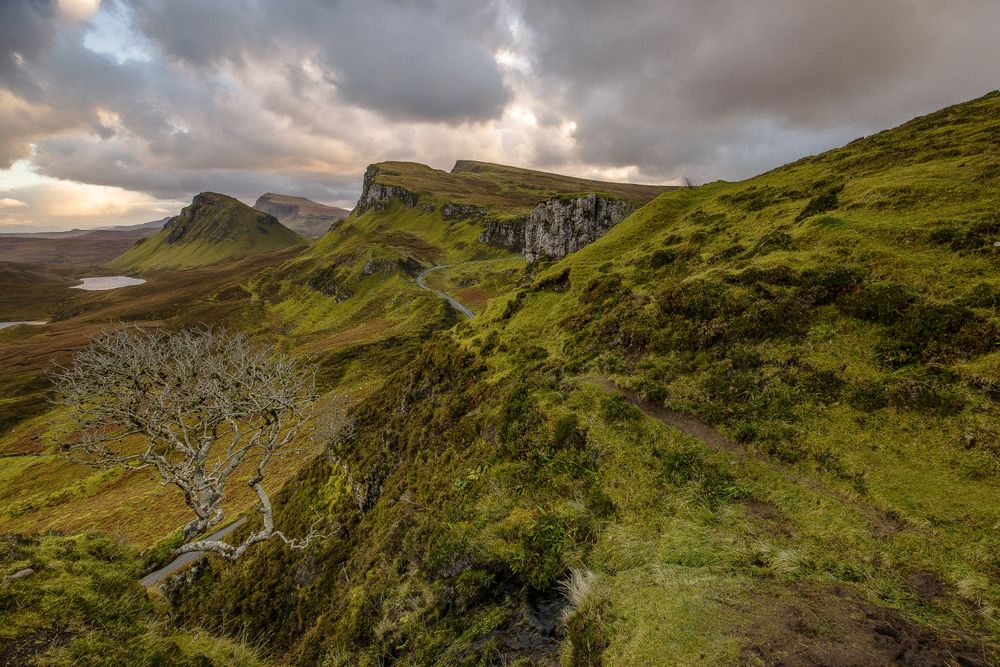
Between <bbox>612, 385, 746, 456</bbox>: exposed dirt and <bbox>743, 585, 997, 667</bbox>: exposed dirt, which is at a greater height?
<bbox>612, 385, 746, 456</bbox>: exposed dirt

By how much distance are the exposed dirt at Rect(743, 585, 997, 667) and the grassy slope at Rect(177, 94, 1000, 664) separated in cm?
4

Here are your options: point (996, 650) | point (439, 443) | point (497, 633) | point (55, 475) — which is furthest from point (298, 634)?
point (55, 475)

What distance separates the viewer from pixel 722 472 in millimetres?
12156

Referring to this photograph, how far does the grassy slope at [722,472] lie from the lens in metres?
7.99

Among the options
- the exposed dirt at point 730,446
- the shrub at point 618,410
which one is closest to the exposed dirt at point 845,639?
the exposed dirt at point 730,446

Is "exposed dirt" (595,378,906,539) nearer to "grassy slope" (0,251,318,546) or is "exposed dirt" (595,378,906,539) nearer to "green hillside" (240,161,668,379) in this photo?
"grassy slope" (0,251,318,546)

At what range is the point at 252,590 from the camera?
22.6 meters

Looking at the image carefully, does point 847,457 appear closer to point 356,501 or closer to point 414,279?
point 356,501

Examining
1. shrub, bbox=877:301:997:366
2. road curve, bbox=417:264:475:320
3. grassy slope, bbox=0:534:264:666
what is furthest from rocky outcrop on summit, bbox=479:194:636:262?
grassy slope, bbox=0:534:264:666

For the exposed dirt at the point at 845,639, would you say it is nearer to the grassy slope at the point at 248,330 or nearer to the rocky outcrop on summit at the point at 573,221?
the grassy slope at the point at 248,330

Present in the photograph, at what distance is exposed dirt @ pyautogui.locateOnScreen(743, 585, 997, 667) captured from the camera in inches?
245

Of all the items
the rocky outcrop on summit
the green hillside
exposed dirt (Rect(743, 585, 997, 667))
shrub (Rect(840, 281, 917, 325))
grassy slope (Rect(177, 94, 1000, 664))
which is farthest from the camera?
the rocky outcrop on summit

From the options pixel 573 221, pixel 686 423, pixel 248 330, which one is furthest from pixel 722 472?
pixel 248 330

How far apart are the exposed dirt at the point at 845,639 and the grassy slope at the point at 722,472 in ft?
0.14
